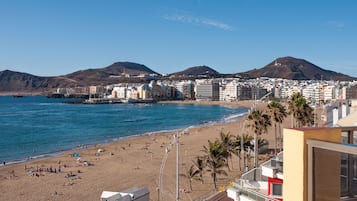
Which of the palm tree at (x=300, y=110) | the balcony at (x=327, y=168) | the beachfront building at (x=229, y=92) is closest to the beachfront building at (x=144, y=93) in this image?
the beachfront building at (x=229, y=92)

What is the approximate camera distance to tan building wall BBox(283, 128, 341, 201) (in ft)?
9.05

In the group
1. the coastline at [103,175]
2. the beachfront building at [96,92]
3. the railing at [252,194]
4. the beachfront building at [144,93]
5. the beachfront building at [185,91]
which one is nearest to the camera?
the railing at [252,194]

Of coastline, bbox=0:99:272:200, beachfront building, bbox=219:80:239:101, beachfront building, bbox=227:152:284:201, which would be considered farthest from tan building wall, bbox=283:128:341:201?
→ beachfront building, bbox=219:80:239:101

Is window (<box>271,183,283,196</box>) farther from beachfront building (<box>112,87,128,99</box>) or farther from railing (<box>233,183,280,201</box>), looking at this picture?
beachfront building (<box>112,87,128,99</box>)

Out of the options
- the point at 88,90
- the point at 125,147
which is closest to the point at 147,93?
the point at 88,90

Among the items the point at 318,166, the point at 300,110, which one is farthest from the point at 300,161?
the point at 300,110

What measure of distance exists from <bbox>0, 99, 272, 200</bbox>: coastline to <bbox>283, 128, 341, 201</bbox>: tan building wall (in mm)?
15850

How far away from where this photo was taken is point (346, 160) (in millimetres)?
2797

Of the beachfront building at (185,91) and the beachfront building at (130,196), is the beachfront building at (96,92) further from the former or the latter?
the beachfront building at (130,196)

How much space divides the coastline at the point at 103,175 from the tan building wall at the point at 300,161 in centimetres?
1585

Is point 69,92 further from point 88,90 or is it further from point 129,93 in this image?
point 129,93

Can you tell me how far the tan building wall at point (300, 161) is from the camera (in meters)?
2.76

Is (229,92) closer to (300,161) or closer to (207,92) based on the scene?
(207,92)

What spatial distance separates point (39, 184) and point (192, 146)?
55.4 ft
